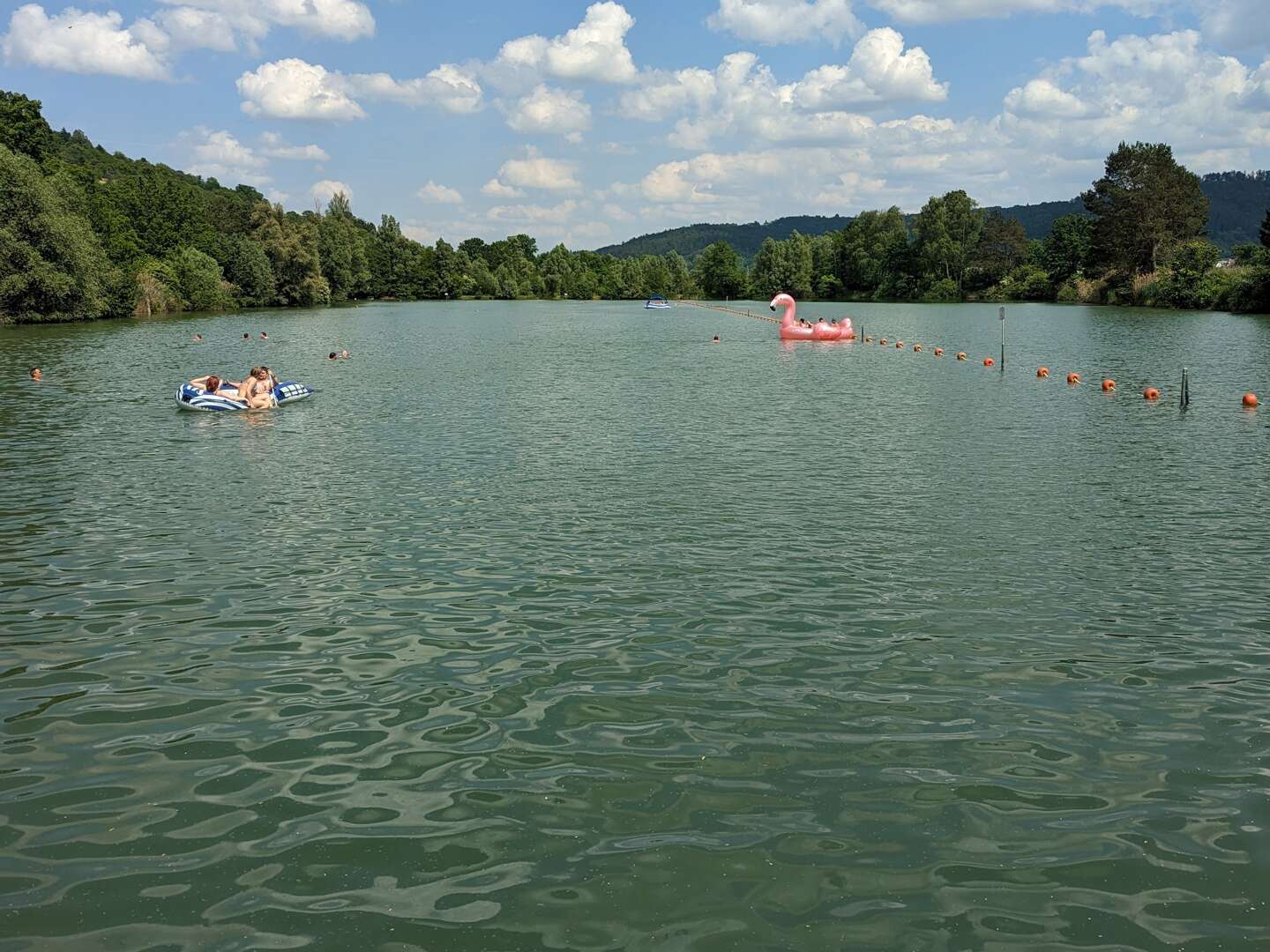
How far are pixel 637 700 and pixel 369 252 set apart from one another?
620 feet

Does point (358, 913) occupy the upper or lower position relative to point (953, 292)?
lower

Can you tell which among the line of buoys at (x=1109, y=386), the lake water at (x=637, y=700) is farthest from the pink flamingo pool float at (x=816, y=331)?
the lake water at (x=637, y=700)

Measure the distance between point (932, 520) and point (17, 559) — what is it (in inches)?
567

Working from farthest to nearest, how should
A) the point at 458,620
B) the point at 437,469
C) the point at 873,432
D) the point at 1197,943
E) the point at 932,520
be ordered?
the point at 873,432 < the point at 437,469 < the point at 932,520 < the point at 458,620 < the point at 1197,943

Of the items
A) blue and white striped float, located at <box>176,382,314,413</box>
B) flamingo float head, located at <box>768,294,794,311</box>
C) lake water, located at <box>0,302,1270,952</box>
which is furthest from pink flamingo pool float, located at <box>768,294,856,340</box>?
lake water, located at <box>0,302,1270,952</box>

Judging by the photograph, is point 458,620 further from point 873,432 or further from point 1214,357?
point 1214,357

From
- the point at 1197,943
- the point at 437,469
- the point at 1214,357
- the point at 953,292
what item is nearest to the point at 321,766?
the point at 1197,943

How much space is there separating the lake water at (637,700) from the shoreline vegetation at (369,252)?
219 feet

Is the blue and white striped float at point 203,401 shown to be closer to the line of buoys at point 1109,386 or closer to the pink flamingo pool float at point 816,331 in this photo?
the line of buoys at point 1109,386

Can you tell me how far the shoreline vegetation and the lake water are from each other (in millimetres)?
66869

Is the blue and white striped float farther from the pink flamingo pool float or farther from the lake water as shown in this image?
the pink flamingo pool float

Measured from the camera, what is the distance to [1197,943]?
19.4 ft

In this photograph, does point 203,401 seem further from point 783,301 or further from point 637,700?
point 783,301

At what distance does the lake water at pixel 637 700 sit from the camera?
6.36 metres
